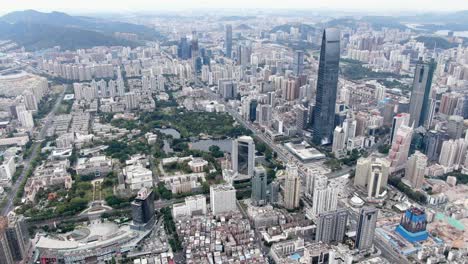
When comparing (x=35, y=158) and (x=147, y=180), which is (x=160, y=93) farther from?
(x=147, y=180)

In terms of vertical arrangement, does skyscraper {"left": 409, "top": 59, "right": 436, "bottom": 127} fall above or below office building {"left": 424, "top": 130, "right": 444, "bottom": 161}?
above

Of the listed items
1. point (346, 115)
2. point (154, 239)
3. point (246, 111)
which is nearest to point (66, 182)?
point (154, 239)

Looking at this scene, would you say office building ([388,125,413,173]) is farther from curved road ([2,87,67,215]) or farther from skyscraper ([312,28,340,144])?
curved road ([2,87,67,215])

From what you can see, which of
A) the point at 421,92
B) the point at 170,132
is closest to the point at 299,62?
the point at 421,92

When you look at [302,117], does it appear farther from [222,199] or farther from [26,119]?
[26,119]

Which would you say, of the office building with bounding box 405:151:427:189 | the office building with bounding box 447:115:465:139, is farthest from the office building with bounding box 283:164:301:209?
the office building with bounding box 447:115:465:139
